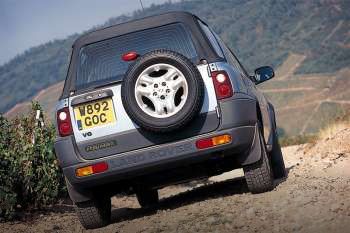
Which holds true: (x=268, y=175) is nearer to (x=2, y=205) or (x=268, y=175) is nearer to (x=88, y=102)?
(x=88, y=102)

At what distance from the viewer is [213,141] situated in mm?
5293

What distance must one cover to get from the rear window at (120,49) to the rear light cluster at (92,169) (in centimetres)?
72

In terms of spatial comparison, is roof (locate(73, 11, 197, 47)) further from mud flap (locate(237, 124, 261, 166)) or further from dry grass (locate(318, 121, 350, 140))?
dry grass (locate(318, 121, 350, 140))

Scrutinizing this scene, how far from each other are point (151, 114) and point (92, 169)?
740 mm

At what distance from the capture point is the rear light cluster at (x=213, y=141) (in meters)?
5.29

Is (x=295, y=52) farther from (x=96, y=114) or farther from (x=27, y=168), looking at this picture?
(x=96, y=114)

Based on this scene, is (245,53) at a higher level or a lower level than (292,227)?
lower

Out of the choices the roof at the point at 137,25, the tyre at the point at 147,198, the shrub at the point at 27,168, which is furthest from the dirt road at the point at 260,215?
the roof at the point at 137,25

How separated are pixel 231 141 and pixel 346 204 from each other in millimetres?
1094

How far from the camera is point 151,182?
19.6 ft

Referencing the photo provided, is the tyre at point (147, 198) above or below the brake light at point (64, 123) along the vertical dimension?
below

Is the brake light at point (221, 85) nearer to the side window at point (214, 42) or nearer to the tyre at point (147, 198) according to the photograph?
the side window at point (214, 42)

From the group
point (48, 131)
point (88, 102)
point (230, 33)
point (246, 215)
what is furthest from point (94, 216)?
point (230, 33)

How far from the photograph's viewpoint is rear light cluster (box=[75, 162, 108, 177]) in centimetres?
536
